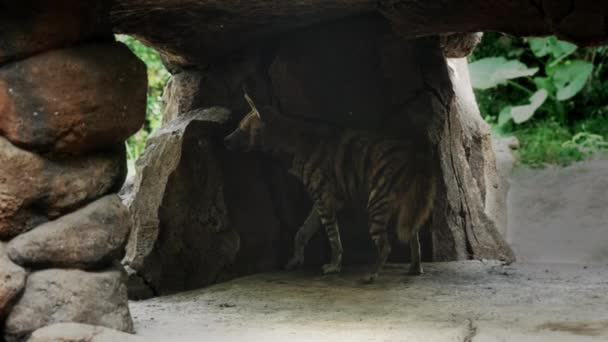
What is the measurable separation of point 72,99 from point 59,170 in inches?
15.1

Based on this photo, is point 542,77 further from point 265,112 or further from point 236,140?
point 236,140

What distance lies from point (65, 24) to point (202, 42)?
70.5 inches

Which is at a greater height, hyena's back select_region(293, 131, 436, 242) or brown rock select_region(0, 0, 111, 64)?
brown rock select_region(0, 0, 111, 64)

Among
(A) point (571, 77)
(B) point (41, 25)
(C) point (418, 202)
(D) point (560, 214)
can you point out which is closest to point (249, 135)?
(C) point (418, 202)

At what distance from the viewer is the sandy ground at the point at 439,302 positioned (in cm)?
470

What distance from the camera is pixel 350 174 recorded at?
22.5 feet

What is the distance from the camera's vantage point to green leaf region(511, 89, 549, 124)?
10.3 meters

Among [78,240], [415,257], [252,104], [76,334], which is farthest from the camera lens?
[252,104]

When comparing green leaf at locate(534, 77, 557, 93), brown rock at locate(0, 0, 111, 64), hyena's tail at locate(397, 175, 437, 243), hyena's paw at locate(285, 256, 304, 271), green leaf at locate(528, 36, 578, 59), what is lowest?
hyena's paw at locate(285, 256, 304, 271)

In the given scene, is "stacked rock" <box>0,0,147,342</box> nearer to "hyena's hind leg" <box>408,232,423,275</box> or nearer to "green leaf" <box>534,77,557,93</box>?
"hyena's hind leg" <box>408,232,423,275</box>

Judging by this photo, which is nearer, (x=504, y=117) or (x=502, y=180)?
(x=502, y=180)

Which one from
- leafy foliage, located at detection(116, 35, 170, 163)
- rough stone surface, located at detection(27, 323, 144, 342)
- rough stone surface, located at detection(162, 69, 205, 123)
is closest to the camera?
rough stone surface, located at detection(27, 323, 144, 342)

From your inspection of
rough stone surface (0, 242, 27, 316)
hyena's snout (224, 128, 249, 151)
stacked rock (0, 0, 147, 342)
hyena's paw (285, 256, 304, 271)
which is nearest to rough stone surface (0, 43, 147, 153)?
stacked rock (0, 0, 147, 342)

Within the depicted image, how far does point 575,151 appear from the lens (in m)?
9.14
